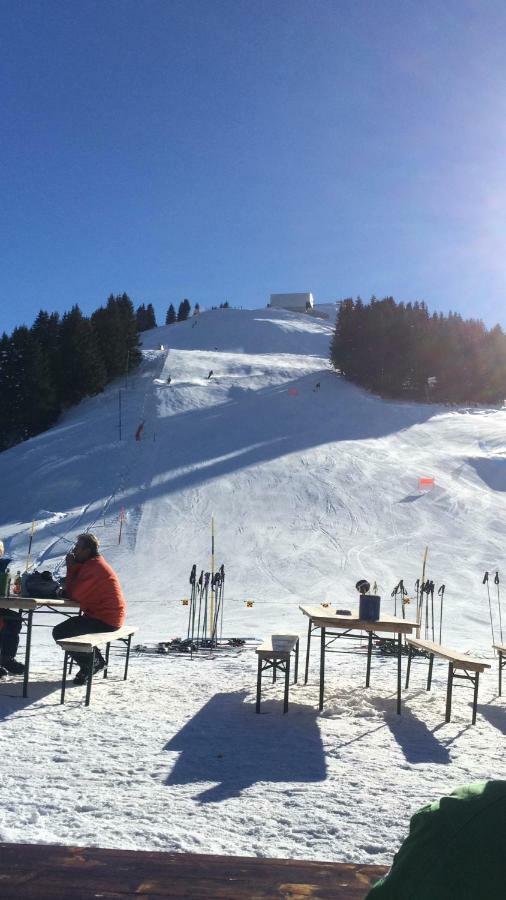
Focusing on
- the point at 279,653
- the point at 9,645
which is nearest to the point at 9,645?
the point at 9,645

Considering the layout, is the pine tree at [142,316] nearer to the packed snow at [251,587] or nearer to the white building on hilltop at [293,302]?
the white building on hilltop at [293,302]

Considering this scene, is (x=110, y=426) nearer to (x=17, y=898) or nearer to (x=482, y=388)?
(x=482, y=388)

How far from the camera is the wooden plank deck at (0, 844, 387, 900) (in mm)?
2287

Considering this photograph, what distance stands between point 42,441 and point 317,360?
82.2 feet

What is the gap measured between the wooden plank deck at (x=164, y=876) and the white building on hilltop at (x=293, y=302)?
299 ft

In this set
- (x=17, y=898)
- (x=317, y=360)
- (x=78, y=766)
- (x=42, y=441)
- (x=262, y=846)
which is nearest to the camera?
(x=17, y=898)

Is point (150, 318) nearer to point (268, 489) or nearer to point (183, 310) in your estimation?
point (183, 310)

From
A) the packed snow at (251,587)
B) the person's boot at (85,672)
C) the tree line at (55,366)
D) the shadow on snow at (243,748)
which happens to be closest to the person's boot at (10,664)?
the packed snow at (251,587)

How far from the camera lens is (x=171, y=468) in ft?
92.1

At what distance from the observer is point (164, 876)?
245 centimetres

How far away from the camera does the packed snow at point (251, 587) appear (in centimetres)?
429

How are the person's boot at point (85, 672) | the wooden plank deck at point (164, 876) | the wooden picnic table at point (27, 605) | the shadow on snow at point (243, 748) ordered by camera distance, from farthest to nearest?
the person's boot at point (85, 672), the wooden picnic table at point (27, 605), the shadow on snow at point (243, 748), the wooden plank deck at point (164, 876)

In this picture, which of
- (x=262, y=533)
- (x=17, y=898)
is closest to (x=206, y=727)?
(x=17, y=898)

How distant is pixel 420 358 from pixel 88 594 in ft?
140
